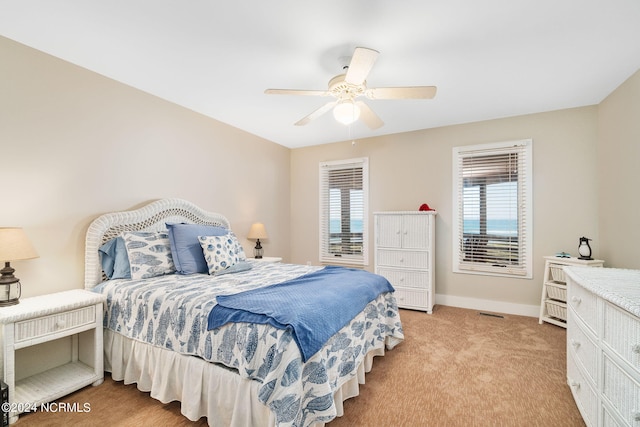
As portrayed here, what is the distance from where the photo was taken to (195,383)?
1775 mm

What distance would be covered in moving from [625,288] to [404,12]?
6.46 feet

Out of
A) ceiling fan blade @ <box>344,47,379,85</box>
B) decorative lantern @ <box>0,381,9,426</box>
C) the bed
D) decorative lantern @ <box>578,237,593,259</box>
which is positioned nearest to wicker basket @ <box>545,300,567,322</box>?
decorative lantern @ <box>578,237,593,259</box>

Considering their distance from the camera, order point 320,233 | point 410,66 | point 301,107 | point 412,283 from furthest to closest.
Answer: point 320,233 → point 412,283 → point 301,107 → point 410,66

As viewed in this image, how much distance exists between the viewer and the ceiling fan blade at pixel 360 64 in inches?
70.3

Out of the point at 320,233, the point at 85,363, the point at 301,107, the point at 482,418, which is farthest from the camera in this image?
the point at 320,233

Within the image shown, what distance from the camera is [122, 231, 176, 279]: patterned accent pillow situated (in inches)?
98.2

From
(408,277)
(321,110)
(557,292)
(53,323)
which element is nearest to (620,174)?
(557,292)

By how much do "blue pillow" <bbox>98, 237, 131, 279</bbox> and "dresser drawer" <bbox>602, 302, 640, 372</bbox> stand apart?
3.17m

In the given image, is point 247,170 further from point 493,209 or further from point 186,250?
point 493,209

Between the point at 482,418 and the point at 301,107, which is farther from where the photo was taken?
the point at 301,107

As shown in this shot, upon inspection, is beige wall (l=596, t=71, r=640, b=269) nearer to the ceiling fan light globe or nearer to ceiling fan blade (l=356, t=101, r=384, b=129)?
ceiling fan blade (l=356, t=101, r=384, b=129)

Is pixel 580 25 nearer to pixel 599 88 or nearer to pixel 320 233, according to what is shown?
pixel 599 88

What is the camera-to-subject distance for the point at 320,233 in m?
5.14

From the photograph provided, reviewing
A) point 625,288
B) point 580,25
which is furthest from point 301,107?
point 625,288
